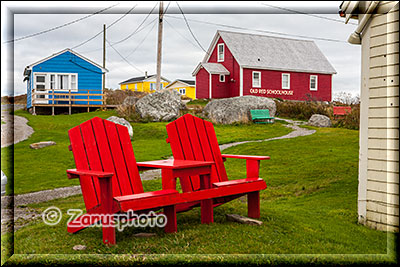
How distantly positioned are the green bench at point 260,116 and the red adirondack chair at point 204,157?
10971 millimetres

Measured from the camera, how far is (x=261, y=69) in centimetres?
→ 2364

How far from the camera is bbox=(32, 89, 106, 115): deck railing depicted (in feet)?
53.0

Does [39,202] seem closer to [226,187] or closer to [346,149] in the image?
[226,187]

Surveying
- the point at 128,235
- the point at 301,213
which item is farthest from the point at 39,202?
the point at 301,213

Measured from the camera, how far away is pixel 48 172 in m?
8.05

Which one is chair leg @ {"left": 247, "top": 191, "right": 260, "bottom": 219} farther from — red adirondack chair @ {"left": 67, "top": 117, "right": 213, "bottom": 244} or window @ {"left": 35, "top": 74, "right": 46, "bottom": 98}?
window @ {"left": 35, "top": 74, "right": 46, "bottom": 98}

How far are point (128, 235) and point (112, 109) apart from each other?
1458cm

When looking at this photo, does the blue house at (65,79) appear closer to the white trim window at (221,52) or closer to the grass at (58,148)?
the grass at (58,148)

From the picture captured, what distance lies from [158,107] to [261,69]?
1004cm

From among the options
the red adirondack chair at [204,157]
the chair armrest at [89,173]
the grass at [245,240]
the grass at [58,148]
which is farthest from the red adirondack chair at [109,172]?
the grass at [58,148]

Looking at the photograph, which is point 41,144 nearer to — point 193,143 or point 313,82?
point 193,143

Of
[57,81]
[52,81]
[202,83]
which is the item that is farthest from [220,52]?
[52,81]

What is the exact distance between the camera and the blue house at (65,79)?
16.9 meters

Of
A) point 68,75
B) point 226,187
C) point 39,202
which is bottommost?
point 39,202
